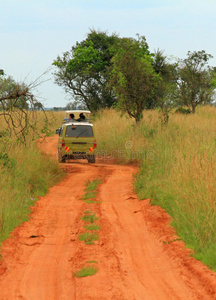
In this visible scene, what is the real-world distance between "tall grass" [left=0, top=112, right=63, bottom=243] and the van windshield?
3.20m

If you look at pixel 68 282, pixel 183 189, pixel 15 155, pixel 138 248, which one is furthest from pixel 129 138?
pixel 68 282

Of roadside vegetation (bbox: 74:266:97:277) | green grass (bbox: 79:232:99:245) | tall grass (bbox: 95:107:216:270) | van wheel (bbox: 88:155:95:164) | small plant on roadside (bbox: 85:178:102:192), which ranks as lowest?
van wheel (bbox: 88:155:95:164)

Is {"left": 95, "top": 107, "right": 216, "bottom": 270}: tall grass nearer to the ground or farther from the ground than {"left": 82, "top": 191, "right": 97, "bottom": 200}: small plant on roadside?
farther from the ground

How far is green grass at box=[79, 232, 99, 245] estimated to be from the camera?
25.6 feet

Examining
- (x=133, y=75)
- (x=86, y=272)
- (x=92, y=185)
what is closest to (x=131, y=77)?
(x=133, y=75)

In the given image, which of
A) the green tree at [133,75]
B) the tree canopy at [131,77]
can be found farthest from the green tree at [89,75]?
the green tree at [133,75]

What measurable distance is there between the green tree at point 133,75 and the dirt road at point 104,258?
12686 mm

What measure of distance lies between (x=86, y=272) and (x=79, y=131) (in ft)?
44.2

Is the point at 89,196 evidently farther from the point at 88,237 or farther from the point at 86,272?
the point at 86,272

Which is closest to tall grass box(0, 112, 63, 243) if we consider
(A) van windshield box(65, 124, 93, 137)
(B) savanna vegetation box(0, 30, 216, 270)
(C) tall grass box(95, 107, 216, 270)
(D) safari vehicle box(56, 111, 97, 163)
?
(B) savanna vegetation box(0, 30, 216, 270)

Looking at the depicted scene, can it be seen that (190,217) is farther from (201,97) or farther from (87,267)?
(201,97)

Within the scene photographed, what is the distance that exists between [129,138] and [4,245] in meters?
14.3

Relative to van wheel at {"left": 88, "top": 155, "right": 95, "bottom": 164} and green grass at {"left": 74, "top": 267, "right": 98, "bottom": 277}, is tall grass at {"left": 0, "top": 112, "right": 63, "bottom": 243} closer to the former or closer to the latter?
green grass at {"left": 74, "top": 267, "right": 98, "bottom": 277}

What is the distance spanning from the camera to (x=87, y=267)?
6.32m
